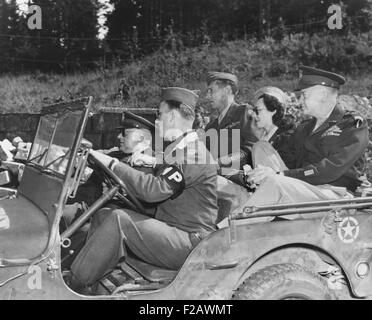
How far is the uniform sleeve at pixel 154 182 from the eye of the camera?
137 inches

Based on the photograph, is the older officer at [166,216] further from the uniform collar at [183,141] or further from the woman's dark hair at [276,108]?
the woman's dark hair at [276,108]

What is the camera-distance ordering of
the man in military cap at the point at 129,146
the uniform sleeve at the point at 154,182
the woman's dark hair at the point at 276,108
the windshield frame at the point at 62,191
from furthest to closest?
the woman's dark hair at the point at 276,108, the man in military cap at the point at 129,146, the uniform sleeve at the point at 154,182, the windshield frame at the point at 62,191

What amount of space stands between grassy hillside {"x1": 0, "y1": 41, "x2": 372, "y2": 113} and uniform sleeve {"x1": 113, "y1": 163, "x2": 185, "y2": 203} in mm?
11588

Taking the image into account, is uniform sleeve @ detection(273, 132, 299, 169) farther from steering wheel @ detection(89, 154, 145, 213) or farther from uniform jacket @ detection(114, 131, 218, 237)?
steering wheel @ detection(89, 154, 145, 213)

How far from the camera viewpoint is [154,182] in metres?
3.49

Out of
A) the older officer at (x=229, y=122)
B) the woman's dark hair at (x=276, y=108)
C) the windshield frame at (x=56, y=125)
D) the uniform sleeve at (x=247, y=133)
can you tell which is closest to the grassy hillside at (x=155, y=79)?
the older officer at (x=229, y=122)

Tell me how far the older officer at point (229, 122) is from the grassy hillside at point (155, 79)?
30.0 ft

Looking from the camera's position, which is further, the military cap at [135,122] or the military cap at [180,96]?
the military cap at [135,122]

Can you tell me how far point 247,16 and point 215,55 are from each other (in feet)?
19.8

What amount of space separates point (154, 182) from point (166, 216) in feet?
1.02

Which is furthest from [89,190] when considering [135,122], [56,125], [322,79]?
[322,79]

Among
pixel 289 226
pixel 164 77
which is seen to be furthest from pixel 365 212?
pixel 164 77

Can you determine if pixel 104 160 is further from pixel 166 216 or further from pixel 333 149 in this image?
pixel 333 149

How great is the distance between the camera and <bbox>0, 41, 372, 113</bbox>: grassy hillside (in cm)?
1653
